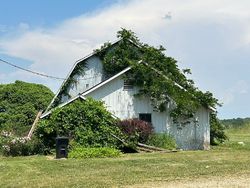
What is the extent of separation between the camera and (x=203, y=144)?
3175 cm

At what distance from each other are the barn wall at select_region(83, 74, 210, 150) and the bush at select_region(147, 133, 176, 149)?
1.21m

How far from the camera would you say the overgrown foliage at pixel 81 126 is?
27672mm

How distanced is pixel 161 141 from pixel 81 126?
496 cm

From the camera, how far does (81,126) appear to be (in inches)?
1099

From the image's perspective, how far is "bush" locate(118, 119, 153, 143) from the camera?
1137 inches

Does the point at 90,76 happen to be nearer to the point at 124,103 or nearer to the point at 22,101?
the point at 124,103

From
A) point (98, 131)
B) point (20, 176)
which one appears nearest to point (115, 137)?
point (98, 131)

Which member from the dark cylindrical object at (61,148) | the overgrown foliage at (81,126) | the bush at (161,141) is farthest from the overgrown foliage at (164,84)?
the dark cylindrical object at (61,148)

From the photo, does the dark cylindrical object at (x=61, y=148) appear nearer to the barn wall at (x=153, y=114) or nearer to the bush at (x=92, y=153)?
the bush at (x=92, y=153)

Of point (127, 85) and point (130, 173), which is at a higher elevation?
point (127, 85)

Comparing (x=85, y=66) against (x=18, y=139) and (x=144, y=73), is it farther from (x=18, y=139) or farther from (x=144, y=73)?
(x=18, y=139)

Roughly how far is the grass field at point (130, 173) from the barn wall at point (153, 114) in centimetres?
938

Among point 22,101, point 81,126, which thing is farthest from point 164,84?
point 22,101

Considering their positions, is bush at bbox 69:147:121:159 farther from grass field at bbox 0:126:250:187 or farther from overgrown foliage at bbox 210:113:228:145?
overgrown foliage at bbox 210:113:228:145
